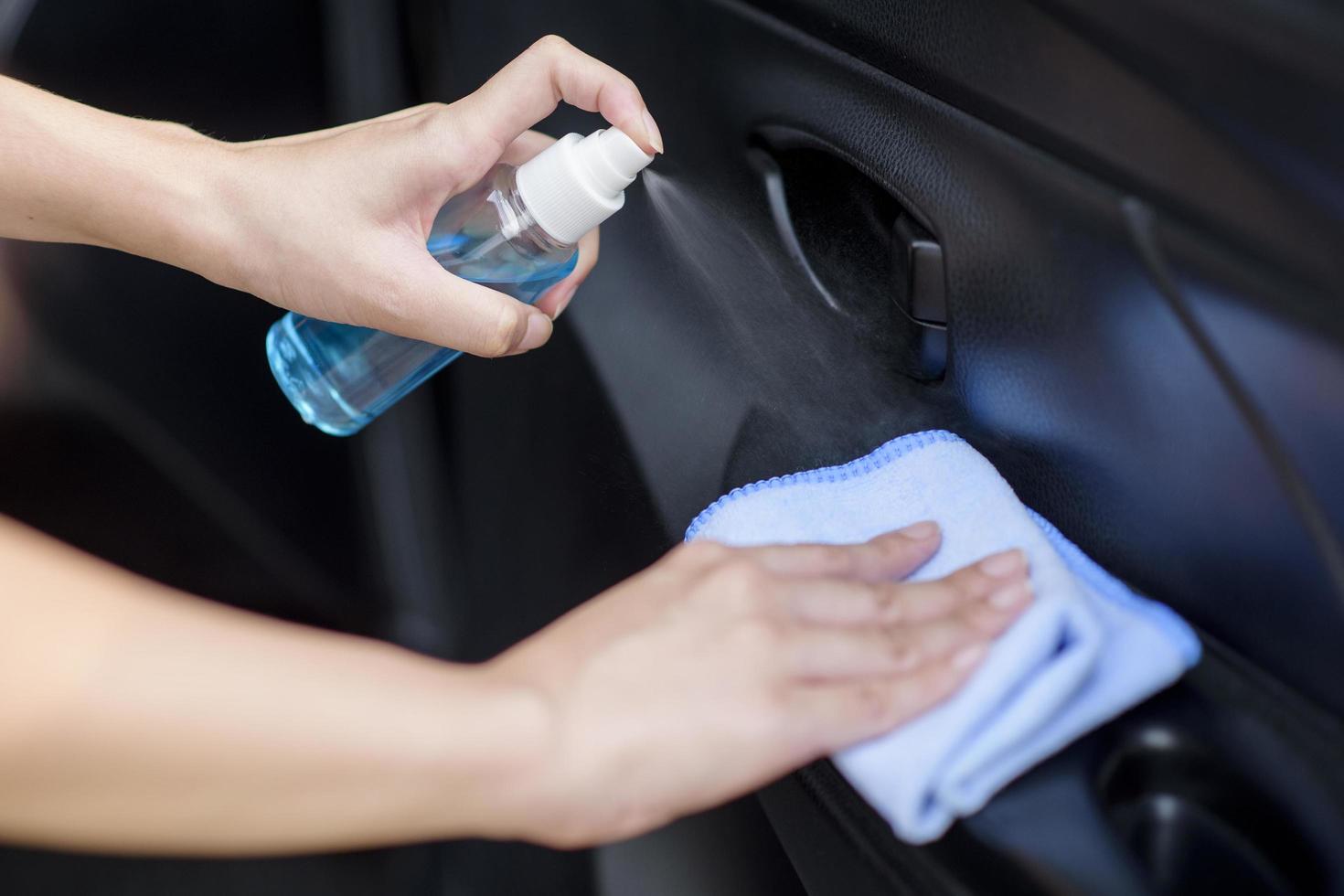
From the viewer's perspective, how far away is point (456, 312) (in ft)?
1.70

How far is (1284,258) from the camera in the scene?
348 mm

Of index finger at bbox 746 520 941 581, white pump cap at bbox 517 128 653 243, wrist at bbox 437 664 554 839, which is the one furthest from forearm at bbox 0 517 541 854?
white pump cap at bbox 517 128 653 243

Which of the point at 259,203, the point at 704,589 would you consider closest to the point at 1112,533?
the point at 704,589

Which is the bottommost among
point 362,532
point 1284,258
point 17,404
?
point 362,532

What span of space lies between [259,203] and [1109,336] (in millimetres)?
383

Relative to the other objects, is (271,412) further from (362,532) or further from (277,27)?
(277,27)

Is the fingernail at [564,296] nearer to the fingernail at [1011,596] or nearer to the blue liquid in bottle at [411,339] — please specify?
the blue liquid in bottle at [411,339]

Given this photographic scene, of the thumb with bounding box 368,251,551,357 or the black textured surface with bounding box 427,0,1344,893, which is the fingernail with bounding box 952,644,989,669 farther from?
the thumb with bounding box 368,251,551,357

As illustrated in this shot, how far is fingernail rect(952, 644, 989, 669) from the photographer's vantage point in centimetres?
37

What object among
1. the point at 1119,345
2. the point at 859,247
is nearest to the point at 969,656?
the point at 1119,345

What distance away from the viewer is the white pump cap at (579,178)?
497 mm

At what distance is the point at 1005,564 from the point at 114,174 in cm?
46

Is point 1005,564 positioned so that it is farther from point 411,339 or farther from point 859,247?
point 411,339

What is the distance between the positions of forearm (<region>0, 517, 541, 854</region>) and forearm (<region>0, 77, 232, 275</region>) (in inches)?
9.4
